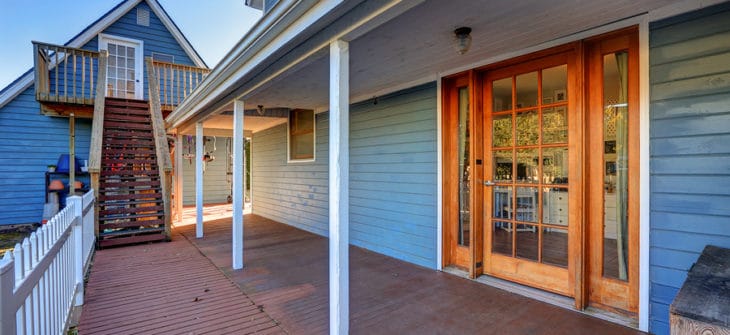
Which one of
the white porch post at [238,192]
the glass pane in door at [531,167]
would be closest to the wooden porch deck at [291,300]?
the white porch post at [238,192]

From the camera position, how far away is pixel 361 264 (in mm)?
4055

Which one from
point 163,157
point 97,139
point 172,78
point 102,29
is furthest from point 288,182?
point 102,29

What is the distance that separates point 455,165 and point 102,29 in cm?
909

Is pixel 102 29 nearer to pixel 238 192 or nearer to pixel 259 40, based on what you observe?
pixel 238 192

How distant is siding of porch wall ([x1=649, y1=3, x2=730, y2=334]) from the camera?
2.02 metres

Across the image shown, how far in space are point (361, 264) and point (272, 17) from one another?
2.83 meters

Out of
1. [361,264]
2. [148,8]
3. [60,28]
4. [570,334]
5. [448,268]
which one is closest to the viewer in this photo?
[570,334]

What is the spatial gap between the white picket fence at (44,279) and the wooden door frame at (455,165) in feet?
10.4

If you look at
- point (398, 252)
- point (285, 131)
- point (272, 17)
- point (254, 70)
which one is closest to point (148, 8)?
point (285, 131)

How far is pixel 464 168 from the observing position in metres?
3.56

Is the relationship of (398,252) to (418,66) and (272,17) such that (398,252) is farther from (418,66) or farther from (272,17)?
(272,17)

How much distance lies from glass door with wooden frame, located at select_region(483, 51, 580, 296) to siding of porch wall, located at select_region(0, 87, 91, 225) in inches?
346

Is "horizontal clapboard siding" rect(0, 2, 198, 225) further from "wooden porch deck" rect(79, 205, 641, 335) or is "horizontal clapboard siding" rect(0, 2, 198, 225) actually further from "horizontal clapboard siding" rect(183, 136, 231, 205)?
"wooden porch deck" rect(79, 205, 641, 335)

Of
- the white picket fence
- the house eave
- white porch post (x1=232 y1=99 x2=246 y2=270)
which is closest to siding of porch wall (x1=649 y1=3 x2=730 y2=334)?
the house eave
